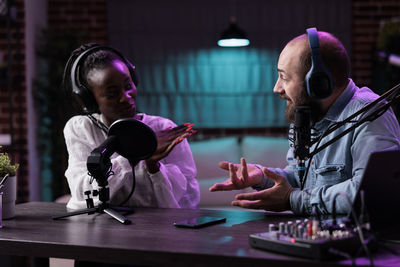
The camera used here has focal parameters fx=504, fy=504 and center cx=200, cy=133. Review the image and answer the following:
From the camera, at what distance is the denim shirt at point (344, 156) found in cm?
143

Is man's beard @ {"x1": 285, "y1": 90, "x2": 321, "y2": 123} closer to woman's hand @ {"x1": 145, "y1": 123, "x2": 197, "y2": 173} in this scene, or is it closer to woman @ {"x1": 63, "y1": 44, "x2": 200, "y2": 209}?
woman's hand @ {"x1": 145, "y1": 123, "x2": 197, "y2": 173}

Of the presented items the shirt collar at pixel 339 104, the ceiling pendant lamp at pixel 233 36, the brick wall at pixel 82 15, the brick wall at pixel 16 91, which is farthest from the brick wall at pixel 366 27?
the shirt collar at pixel 339 104

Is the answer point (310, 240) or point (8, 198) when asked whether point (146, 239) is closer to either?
point (310, 240)

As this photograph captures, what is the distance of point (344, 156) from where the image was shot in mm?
1524

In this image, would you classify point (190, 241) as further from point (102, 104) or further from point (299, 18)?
point (299, 18)

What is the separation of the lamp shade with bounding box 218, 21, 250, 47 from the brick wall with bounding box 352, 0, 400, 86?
1124 mm

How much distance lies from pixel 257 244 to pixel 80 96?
994 millimetres

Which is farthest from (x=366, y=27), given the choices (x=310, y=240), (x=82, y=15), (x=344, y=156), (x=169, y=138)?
(x=310, y=240)

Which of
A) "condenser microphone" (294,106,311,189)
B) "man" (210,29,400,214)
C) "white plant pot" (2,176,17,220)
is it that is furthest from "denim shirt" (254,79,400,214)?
"white plant pot" (2,176,17,220)

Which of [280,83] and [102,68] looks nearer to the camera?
[280,83]

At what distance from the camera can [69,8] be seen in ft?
16.1

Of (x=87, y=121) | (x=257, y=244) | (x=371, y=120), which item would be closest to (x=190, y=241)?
(x=257, y=244)

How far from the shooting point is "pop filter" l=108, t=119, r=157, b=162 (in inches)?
59.6

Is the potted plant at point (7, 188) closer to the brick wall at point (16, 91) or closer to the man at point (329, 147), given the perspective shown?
the man at point (329, 147)
